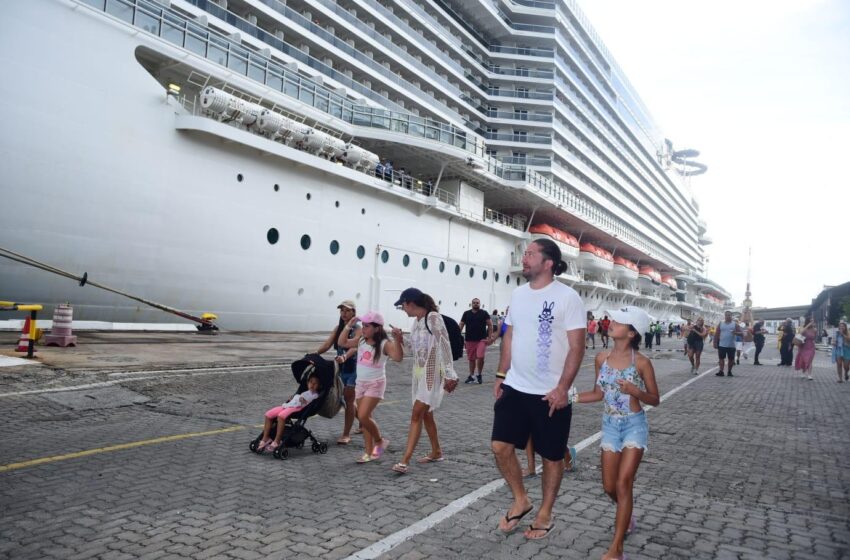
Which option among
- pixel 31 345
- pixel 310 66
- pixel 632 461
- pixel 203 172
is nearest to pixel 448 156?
pixel 310 66

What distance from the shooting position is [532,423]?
3658 mm

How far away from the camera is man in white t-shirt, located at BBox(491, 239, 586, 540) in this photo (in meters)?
3.54

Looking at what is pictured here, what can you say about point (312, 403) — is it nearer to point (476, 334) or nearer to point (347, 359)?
point (347, 359)

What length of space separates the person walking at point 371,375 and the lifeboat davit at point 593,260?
114 feet

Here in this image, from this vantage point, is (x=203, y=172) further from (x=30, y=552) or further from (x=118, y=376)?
(x=30, y=552)

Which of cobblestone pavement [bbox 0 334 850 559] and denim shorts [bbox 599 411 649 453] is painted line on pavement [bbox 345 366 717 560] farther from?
denim shorts [bbox 599 411 649 453]

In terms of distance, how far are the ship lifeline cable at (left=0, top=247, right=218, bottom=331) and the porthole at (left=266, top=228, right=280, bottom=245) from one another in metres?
3.01

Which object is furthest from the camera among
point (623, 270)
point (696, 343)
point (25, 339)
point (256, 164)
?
point (623, 270)

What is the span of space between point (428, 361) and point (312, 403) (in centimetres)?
132

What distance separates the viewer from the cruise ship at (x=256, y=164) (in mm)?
12531

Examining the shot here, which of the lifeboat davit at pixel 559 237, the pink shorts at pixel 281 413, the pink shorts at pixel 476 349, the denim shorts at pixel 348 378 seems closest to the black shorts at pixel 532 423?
the pink shorts at pixel 281 413

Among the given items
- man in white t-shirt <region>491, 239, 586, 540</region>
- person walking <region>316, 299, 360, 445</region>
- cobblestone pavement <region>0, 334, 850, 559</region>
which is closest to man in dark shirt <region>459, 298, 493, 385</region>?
cobblestone pavement <region>0, 334, 850, 559</region>

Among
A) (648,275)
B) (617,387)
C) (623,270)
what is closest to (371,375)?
(617,387)

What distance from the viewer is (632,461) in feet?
10.7
